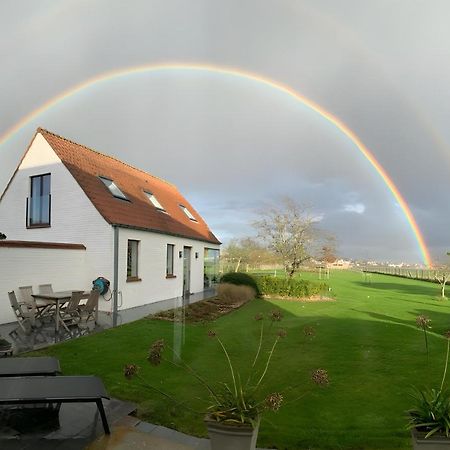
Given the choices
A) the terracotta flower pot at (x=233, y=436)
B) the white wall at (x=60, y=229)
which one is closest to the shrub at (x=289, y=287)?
the white wall at (x=60, y=229)

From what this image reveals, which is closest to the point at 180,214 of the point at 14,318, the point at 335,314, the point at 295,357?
the point at 335,314

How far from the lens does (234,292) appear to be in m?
20.9

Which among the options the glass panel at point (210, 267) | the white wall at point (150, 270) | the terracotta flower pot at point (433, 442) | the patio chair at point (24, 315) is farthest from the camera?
the glass panel at point (210, 267)

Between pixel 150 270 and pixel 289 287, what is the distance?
8850 millimetres

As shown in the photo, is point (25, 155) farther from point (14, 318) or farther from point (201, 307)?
point (201, 307)

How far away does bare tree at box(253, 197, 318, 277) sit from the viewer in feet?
104

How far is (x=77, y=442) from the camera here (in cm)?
398

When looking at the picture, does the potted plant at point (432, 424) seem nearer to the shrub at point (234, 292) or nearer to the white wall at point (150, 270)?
the white wall at point (150, 270)

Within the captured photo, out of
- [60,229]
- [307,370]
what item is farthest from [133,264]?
[307,370]

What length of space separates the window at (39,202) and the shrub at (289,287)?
12.0 metres

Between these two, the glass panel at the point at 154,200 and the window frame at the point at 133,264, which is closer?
the window frame at the point at 133,264

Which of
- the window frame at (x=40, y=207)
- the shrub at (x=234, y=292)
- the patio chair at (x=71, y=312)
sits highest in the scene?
the window frame at (x=40, y=207)

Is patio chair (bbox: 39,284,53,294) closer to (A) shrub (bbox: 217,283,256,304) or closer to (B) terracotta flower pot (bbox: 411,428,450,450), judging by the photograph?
(A) shrub (bbox: 217,283,256,304)

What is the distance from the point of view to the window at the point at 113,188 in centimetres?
1668
